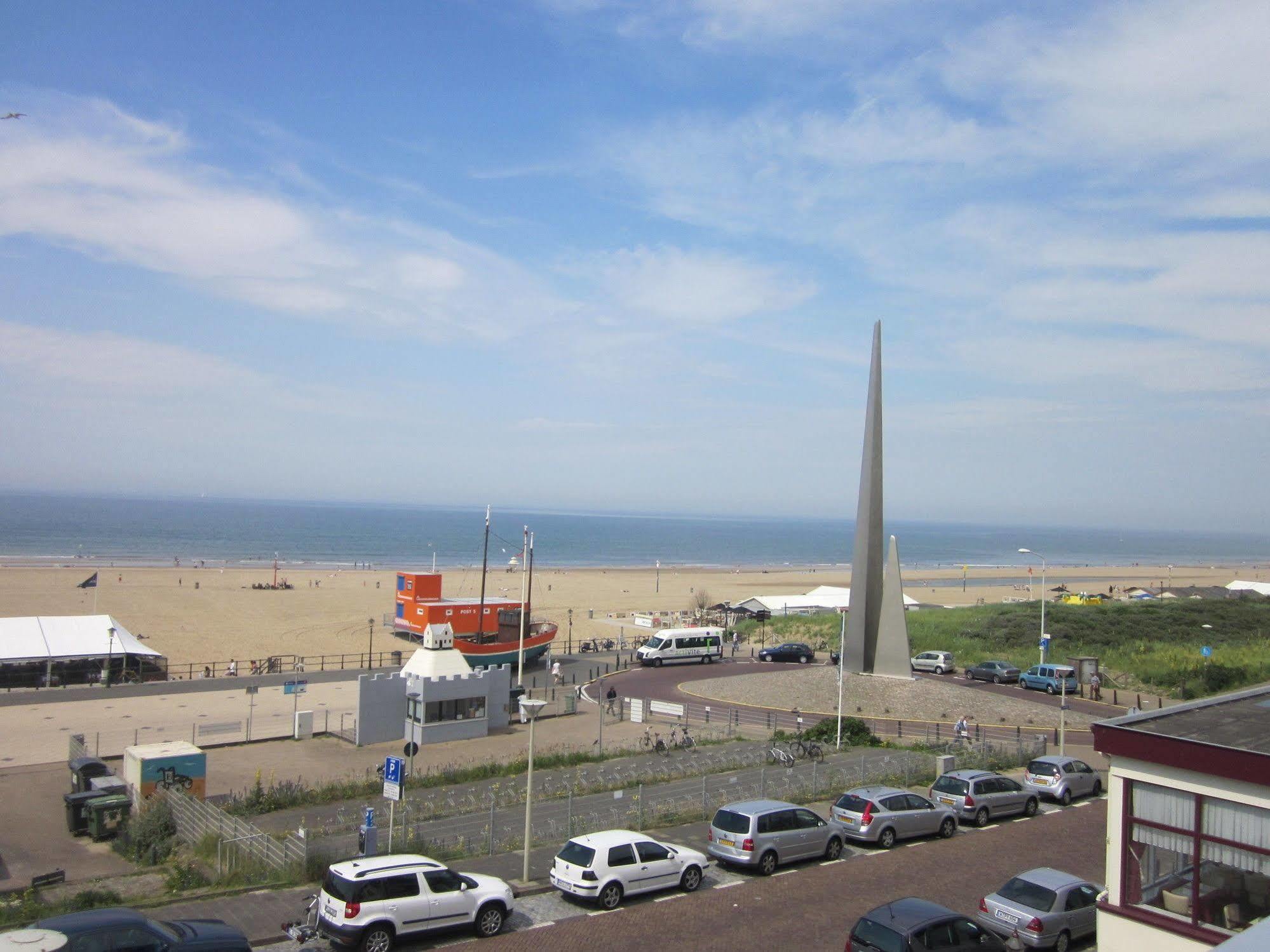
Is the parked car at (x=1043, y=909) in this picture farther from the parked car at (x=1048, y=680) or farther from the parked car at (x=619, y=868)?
the parked car at (x=1048, y=680)

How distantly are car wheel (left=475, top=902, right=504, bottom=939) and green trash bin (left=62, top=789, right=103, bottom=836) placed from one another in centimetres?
1213

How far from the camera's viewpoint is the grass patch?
42656 millimetres

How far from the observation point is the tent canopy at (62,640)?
38.1m

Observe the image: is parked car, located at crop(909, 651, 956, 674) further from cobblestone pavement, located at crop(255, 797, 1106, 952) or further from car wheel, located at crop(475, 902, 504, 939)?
car wheel, located at crop(475, 902, 504, 939)

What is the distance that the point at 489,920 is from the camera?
46.2 ft

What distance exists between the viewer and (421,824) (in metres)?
21.2

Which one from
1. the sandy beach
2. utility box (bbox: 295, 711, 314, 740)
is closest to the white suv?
utility box (bbox: 295, 711, 314, 740)

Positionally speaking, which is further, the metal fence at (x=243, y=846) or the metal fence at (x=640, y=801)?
the metal fence at (x=640, y=801)

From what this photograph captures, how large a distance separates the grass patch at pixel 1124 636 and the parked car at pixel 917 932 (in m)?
33.3

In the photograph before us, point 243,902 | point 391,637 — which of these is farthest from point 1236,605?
point 243,902

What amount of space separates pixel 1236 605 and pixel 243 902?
212ft

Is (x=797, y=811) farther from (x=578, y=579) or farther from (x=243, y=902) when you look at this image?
(x=578, y=579)

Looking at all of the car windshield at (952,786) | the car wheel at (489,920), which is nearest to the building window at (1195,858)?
the car wheel at (489,920)

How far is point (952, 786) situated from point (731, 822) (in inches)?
270
